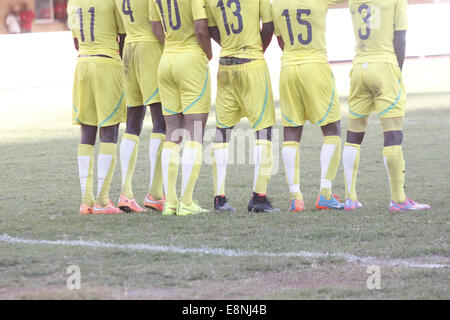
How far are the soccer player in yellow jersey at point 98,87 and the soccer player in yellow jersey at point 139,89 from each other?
0.13 m

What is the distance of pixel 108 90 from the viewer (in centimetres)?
732

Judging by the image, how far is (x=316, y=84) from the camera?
720 centimetres

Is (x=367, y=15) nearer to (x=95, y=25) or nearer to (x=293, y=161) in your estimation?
(x=293, y=161)

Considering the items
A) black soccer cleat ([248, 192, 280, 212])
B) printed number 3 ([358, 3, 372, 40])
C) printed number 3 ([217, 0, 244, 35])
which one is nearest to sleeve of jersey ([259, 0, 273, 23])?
printed number 3 ([217, 0, 244, 35])

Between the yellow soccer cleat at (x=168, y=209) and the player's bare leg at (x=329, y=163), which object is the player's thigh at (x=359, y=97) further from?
the yellow soccer cleat at (x=168, y=209)

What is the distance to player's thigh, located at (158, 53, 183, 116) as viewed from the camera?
7.16 m

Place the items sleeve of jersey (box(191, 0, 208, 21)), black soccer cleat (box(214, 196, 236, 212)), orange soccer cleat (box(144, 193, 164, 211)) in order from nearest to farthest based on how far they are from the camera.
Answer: sleeve of jersey (box(191, 0, 208, 21)) → black soccer cleat (box(214, 196, 236, 212)) → orange soccer cleat (box(144, 193, 164, 211))

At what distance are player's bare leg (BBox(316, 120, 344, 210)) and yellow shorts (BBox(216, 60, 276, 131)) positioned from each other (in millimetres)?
543

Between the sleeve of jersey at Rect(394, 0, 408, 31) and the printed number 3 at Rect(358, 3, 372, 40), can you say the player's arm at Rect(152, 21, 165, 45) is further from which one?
the sleeve of jersey at Rect(394, 0, 408, 31)

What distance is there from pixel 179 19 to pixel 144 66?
2.05 feet

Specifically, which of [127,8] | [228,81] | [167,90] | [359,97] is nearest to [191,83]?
[167,90]

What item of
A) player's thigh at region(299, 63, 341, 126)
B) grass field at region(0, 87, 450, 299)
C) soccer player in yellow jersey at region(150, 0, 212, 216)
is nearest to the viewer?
grass field at region(0, 87, 450, 299)

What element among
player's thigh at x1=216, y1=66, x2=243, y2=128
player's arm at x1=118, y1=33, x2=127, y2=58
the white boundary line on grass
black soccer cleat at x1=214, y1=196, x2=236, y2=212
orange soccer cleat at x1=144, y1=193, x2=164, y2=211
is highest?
player's arm at x1=118, y1=33, x2=127, y2=58

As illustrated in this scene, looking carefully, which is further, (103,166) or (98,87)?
(103,166)
